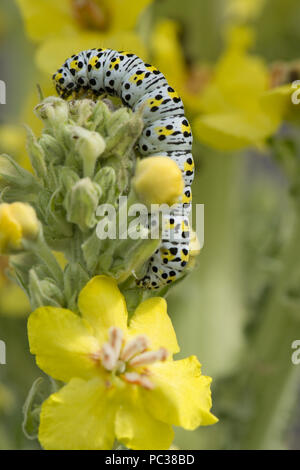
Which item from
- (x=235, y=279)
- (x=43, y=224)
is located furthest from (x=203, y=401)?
(x=235, y=279)

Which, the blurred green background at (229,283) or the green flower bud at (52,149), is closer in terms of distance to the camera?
the green flower bud at (52,149)

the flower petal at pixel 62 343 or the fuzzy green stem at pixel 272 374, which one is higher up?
the flower petal at pixel 62 343

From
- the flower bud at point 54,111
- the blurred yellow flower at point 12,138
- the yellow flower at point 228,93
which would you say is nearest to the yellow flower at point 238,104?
the yellow flower at point 228,93

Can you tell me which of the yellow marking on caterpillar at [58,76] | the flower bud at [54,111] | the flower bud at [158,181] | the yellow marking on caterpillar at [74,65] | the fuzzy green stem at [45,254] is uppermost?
the yellow marking on caterpillar at [74,65]

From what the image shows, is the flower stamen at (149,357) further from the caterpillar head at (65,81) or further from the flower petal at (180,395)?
the caterpillar head at (65,81)

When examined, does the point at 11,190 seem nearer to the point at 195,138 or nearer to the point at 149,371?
the point at 149,371

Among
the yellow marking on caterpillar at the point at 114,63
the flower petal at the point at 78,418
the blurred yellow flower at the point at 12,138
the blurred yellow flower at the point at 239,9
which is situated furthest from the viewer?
the blurred yellow flower at the point at 239,9
